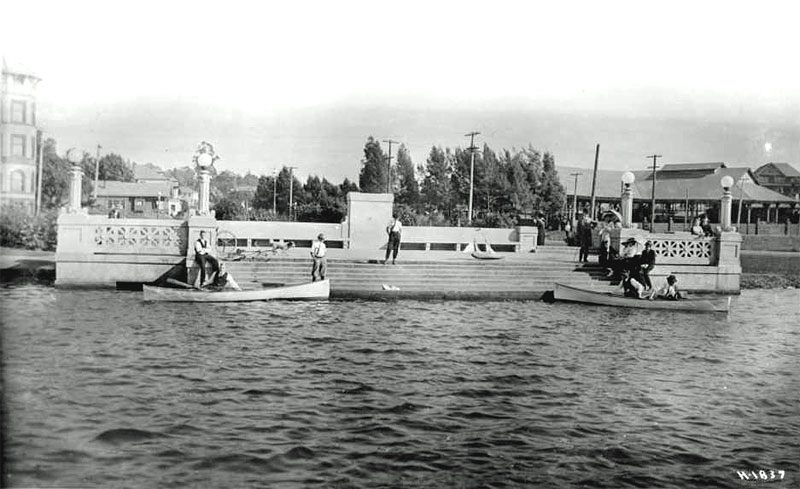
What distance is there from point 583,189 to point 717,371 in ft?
166

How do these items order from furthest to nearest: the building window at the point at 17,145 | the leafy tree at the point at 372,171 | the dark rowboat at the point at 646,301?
the leafy tree at the point at 372,171
the dark rowboat at the point at 646,301
the building window at the point at 17,145

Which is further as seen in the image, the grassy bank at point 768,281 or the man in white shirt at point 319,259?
the grassy bank at point 768,281

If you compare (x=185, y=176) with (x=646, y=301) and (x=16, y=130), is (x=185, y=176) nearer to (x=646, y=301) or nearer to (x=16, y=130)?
(x=646, y=301)

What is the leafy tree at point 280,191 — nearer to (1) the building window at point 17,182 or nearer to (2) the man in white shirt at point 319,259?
(2) the man in white shirt at point 319,259

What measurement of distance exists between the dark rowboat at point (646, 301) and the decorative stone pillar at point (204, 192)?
34.1 ft

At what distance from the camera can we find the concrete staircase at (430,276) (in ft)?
64.5

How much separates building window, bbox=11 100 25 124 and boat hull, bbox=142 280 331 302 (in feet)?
33.4

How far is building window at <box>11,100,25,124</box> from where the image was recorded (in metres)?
6.37

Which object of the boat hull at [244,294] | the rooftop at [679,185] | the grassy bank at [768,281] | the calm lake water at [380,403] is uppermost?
the rooftop at [679,185]

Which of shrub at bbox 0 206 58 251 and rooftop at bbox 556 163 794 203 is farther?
rooftop at bbox 556 163 794 203

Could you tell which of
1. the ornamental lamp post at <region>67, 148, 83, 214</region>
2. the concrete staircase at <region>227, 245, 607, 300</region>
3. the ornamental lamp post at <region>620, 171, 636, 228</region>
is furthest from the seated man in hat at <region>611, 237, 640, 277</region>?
the ornamental lamp post at <region>67, 148, 83, 214</region>

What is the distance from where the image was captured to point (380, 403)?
884 centimetres

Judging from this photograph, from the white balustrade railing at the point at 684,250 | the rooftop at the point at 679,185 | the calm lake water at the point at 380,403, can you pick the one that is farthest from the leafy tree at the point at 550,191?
the calm lake water at the point at 380,403

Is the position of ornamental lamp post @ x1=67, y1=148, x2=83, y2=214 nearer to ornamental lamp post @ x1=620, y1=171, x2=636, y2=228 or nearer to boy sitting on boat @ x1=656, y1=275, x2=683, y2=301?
boy sitting on boat @ x1=656, y1=275, x2=683, y2=301
